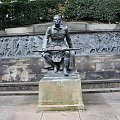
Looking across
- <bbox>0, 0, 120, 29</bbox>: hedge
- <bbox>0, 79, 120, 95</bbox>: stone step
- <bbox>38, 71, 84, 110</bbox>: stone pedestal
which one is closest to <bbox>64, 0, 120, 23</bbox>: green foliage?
<bbox>0, 0, 120, 29</bbox>: hedge

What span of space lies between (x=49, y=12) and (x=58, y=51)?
8.25 metres

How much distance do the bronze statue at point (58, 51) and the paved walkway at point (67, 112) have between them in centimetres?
134

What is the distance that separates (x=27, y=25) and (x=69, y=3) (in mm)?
2678

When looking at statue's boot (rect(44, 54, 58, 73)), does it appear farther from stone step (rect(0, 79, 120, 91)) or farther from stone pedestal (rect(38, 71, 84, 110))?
stone step (rect(0, 79, 120, 91))

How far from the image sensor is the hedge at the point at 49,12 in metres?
17.2

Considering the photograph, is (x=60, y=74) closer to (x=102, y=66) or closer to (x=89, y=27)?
(x=102, y=66)

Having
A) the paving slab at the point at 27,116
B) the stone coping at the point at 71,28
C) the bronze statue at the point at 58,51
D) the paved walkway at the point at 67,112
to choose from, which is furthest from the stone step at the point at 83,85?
the paving slab at the point at 27,116

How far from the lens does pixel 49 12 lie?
1736 centimetres

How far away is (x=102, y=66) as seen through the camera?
48.1ft

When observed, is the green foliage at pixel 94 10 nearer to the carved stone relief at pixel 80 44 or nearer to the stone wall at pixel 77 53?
the stone wall at pixel 77 53

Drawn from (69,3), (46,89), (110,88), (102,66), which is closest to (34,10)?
(69,3)

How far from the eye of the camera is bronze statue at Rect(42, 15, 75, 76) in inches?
372

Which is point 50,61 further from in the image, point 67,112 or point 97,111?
point 97,111

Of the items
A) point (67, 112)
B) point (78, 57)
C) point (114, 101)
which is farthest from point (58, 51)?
point (78, 57)
